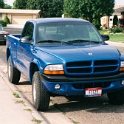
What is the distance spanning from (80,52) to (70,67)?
47cm

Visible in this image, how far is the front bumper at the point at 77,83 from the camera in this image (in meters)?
6.81

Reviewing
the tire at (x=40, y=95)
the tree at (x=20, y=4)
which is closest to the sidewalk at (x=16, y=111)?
the tire at (x=40, y=95)

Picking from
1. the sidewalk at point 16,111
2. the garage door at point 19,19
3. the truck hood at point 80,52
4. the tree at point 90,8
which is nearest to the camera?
the sidewalk at point 16,111

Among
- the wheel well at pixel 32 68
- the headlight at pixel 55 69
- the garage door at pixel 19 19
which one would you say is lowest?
the garage door at pixel 19 19

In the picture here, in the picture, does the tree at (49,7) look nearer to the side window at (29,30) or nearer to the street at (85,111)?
the side window at (29,30)

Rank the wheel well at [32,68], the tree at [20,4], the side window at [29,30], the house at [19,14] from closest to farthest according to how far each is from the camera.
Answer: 1. the wheel well at [32,68]
2. the side window at [29,30]
3. the house at [19,14]
4. the tree at [20,4]

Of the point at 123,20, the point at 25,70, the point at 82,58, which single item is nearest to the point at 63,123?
the point at 82,58

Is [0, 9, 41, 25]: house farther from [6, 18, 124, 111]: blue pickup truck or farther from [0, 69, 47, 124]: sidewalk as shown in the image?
[0, 69, 47, 124]: sidewalk

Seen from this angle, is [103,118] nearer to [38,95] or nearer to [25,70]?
[38,95]

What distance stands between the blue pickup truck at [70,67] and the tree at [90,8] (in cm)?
5569

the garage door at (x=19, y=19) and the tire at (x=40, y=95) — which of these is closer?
the tire at (x=40, y=95)

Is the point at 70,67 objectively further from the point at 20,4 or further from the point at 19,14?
the point at 20,4

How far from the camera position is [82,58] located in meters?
6.90

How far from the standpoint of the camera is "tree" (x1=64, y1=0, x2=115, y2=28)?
2495 inches
